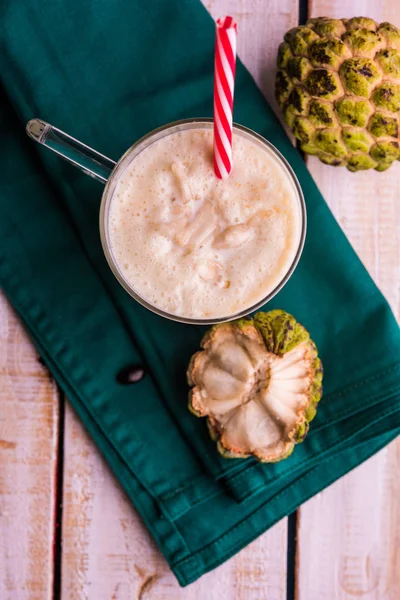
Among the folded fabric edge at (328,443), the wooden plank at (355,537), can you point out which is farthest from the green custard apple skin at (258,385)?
the wooden plank at (355,537)

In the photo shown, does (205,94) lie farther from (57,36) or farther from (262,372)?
(262,372)

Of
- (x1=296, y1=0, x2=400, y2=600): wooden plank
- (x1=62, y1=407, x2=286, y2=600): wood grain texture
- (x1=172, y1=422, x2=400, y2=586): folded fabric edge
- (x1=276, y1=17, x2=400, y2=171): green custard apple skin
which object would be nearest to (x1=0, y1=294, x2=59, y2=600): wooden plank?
(x1=62, y1=407, x2=286, y2=600): wood grain texture

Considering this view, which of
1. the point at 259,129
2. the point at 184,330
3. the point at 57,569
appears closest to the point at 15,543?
the point at 57,569

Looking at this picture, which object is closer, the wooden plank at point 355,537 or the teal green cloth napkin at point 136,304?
the teal green cloth napkin at point 136,304

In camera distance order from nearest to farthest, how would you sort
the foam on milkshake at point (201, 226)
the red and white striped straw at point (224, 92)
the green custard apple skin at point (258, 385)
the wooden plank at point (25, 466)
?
1. the red and white striped straw at point (224, 92)
2. the foam on milkshake at point (201, 226)
3. the green custard apple skin at point (258, 385)
4. the wooden plank at point (25, 466)

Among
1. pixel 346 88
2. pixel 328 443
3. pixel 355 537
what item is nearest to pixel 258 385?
pixel 328 443

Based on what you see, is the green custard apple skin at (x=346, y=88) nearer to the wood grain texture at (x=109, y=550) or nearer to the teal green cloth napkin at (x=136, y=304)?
the teal green cloth napkin at (x=136, y=304)
